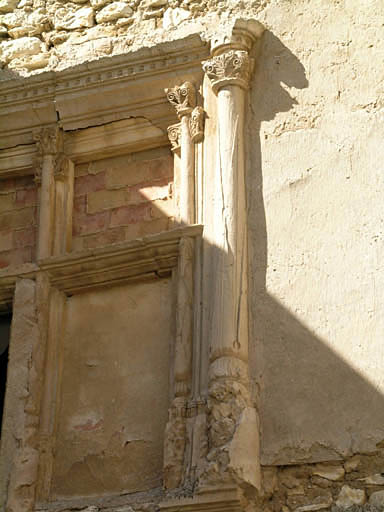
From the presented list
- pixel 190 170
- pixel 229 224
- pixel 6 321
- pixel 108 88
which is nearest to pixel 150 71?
pixel 108 88

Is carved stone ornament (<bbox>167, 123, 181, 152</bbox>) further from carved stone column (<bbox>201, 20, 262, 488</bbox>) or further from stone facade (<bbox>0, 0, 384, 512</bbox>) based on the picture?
carved stone column (<bbox>201, 20, 262, 488</bbox>)

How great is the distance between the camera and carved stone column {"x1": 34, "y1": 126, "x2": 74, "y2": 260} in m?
7.64

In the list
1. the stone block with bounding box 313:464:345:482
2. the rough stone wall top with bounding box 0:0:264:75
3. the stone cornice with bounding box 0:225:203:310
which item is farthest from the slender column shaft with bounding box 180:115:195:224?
the stone block with bounding box 313:464:345:482

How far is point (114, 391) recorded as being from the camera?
23.1 feet

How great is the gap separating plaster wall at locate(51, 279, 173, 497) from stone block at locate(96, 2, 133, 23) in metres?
1.90

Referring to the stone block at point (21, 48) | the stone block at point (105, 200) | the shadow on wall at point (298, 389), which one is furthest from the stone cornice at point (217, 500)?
the stone block at point (21, 48)

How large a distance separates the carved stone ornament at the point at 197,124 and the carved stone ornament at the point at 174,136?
0.39 ft

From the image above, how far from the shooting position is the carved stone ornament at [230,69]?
Answer: 749 centimetres

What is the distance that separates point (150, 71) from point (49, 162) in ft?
2.76

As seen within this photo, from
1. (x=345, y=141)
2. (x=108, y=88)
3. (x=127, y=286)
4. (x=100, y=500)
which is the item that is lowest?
(x=100, y=500)

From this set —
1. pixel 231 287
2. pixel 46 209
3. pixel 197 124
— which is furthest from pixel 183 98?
pixel 231 287

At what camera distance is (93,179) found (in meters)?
7.92

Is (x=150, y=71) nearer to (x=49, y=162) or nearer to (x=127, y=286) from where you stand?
(x=49, y=162)

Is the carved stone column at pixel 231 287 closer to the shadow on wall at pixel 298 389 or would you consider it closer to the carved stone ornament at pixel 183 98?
the shadow on wall at pixel 298 389
